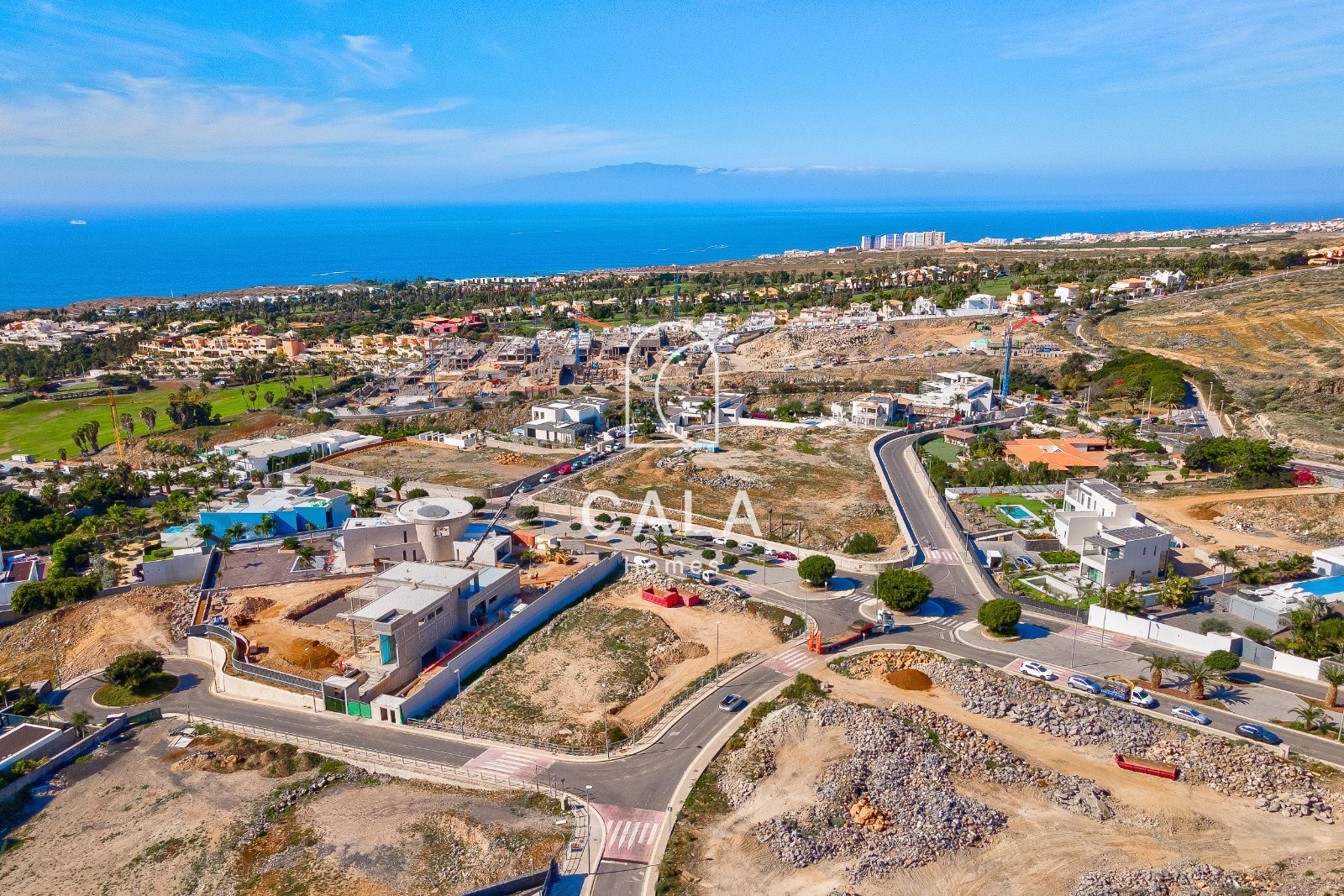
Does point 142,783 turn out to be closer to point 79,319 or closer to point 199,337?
point 199,337

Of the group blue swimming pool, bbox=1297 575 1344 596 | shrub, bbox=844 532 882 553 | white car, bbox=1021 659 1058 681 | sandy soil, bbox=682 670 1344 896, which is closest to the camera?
sandy soil, bbox=682 670 1344 896

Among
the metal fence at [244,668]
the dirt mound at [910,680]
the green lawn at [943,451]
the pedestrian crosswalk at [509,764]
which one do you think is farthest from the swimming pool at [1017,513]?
the metal fence at [244,668]

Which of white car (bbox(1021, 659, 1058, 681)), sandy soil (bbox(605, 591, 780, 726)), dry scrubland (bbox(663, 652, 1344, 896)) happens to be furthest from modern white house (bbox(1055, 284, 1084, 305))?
dry scrubland (bbox(663, 652, 1344, 896))

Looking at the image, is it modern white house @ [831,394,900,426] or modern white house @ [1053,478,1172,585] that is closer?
modern white house @ [1053,478,1172,585]

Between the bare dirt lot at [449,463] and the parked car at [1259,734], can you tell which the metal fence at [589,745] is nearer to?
the parked car at [1259,734]

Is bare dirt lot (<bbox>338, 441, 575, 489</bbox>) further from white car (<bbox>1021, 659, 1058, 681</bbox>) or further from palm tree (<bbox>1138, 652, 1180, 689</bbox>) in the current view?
palm tree (<bbox>1138, 652, 1180, 689</bbox>)

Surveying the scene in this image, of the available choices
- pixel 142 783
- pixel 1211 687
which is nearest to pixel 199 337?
pixel 142 783
